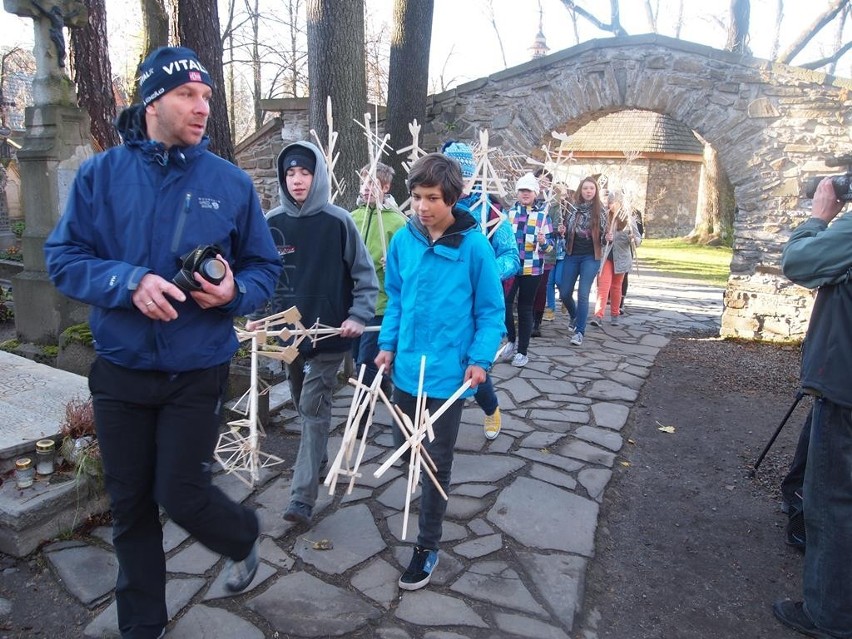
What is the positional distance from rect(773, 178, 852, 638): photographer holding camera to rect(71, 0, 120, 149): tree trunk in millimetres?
8528

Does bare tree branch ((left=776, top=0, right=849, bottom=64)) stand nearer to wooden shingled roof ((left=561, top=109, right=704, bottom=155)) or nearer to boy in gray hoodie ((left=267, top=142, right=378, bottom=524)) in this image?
wooden shingled roof ((left=561, top=109, right=704, bottom=155))

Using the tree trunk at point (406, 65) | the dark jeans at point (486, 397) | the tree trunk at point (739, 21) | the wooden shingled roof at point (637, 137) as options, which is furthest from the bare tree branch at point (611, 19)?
the dark jeans at point (486, 397)

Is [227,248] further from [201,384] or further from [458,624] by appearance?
[458,624]

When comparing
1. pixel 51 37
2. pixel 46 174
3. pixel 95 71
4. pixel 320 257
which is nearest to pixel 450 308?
pixel 320 257

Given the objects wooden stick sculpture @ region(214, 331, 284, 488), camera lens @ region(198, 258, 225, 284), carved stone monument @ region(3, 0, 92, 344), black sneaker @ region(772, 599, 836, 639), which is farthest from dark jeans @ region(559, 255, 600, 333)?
camera lens @ region(198, 258, 225, 284)

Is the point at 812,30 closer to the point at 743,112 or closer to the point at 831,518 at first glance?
the point at 743,112

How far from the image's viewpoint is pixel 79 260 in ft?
6.56

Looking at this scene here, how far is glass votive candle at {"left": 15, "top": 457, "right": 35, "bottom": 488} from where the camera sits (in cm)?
301

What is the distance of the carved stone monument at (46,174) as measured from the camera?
5180 millimetres

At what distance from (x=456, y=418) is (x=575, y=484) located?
5.04ft

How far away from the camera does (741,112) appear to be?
8023mm

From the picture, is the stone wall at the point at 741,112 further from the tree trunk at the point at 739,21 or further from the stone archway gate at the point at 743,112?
the tree trunk at the point at 739,21

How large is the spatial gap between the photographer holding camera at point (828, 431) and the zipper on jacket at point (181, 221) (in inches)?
90.0

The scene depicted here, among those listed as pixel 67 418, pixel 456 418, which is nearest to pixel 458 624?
pixel 456 418
